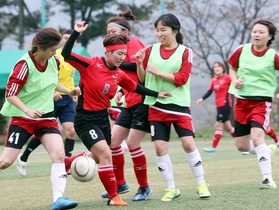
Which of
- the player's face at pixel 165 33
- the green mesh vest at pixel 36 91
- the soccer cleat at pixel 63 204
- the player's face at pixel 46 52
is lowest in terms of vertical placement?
the soccer cleat at pixel 63 204

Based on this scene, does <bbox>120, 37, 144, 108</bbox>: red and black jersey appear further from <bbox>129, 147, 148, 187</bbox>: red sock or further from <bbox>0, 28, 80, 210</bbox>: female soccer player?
<bbox>0, 28, 80, 210</bbox>: female soccer player

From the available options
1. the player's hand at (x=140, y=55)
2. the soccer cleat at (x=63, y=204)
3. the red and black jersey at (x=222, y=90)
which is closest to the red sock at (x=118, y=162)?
the player's hand at (x=140, y=55)

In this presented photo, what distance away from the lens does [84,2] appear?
25078 millimetres

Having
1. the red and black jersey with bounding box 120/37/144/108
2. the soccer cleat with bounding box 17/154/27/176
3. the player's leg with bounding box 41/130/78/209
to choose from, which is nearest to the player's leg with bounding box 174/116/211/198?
the red and black jersey with bounding box 120/37/144/108

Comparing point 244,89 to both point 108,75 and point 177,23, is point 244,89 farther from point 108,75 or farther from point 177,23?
point 108,75

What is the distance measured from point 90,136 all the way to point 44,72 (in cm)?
70

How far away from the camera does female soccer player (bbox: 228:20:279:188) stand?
8125 millimetres

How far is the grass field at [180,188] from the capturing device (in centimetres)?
673

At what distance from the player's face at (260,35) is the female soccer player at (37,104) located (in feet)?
8.32

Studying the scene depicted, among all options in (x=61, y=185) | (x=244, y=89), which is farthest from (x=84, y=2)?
(x=61, y=185)

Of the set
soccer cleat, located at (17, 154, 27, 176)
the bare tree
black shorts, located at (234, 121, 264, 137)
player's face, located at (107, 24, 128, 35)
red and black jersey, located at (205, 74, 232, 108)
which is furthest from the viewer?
the bare tree

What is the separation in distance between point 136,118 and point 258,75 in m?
1.52

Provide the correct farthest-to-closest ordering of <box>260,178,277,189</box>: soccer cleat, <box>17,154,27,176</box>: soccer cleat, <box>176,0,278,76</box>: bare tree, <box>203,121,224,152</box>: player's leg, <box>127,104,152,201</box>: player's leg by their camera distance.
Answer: <box>176,0,278,76</box>: bare tree
<box>203,121,224,152</box>: player's leg
<box>17,154,27,176</box>: soccer cleat
<box>260,178,277,189</box>: soccer cleat
<box>127,104,152,201</box>: player's leg

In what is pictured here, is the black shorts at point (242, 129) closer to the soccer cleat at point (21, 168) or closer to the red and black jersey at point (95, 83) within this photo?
the red and black jersey at point (95, 83)
